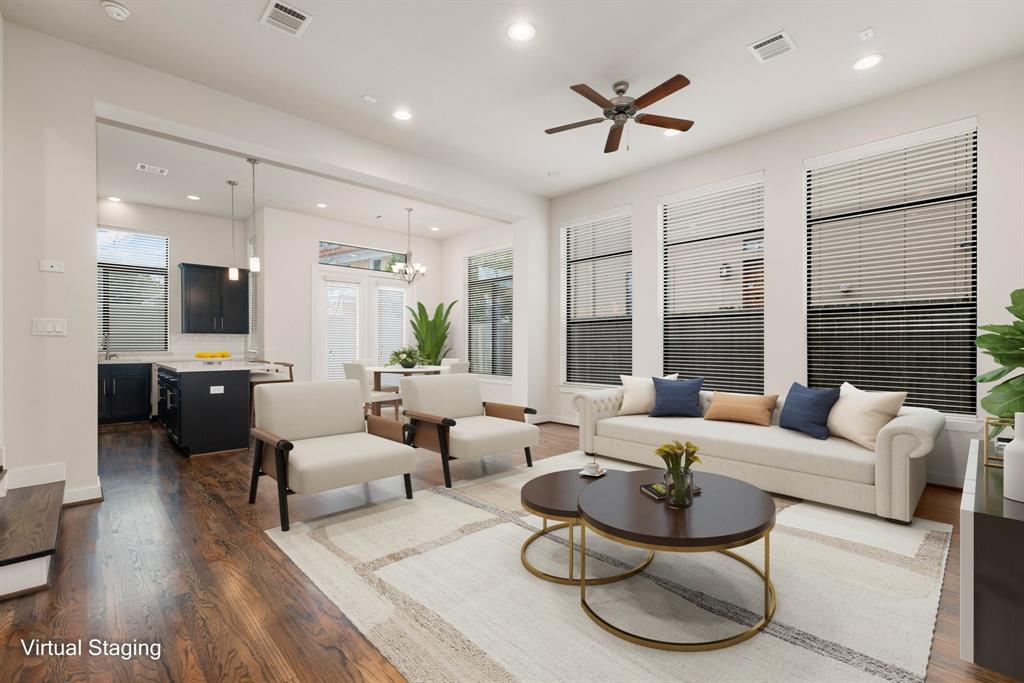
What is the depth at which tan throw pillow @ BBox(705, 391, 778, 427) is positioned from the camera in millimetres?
4066

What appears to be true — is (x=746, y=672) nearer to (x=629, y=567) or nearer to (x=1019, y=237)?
(x=629, y=567)

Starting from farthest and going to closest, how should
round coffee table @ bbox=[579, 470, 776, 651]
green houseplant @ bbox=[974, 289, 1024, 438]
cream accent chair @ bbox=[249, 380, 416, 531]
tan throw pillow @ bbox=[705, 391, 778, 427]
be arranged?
1. tan throw pillow @ bbox=[705, 391, 778, 427]
2. cream accent chair @ bbox=[249, 380, 416, 531]
3. green houseplant @ bbox=[974, 289, 1024, 438]
4. round coffee table @ bbox=[579, 470, 776, 651]

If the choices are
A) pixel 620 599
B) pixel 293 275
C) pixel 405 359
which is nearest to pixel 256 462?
pixel 620 599

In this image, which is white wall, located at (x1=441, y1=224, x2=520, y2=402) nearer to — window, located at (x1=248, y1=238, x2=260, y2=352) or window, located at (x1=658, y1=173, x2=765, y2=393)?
window, located at (x1=658, y1=173, x2=765, y2=393)

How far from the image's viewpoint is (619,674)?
1617 millimetres

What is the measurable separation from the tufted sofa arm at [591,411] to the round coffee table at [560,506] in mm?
1811

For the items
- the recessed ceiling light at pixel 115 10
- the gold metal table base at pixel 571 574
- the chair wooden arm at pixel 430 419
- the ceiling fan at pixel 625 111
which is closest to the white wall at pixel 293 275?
the chair wooden arm at pixel 430 419

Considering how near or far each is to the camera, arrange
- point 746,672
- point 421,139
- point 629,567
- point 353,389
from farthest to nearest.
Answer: point 421,139
point 353,389
point 629,567
point 746,672

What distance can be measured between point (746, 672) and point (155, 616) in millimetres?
2309

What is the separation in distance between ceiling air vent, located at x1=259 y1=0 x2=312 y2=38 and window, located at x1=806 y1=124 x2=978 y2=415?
14.3ft

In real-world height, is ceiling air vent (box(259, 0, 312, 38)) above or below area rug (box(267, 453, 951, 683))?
above

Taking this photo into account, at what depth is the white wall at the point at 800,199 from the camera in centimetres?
345

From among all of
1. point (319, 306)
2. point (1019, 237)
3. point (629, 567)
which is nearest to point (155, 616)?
point (629, 567)

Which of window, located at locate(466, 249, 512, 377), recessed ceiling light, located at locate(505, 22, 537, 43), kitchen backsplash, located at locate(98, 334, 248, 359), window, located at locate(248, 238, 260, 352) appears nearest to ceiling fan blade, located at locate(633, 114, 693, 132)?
recessed ceiling light, located at locate(505, 22, 537, 43)
